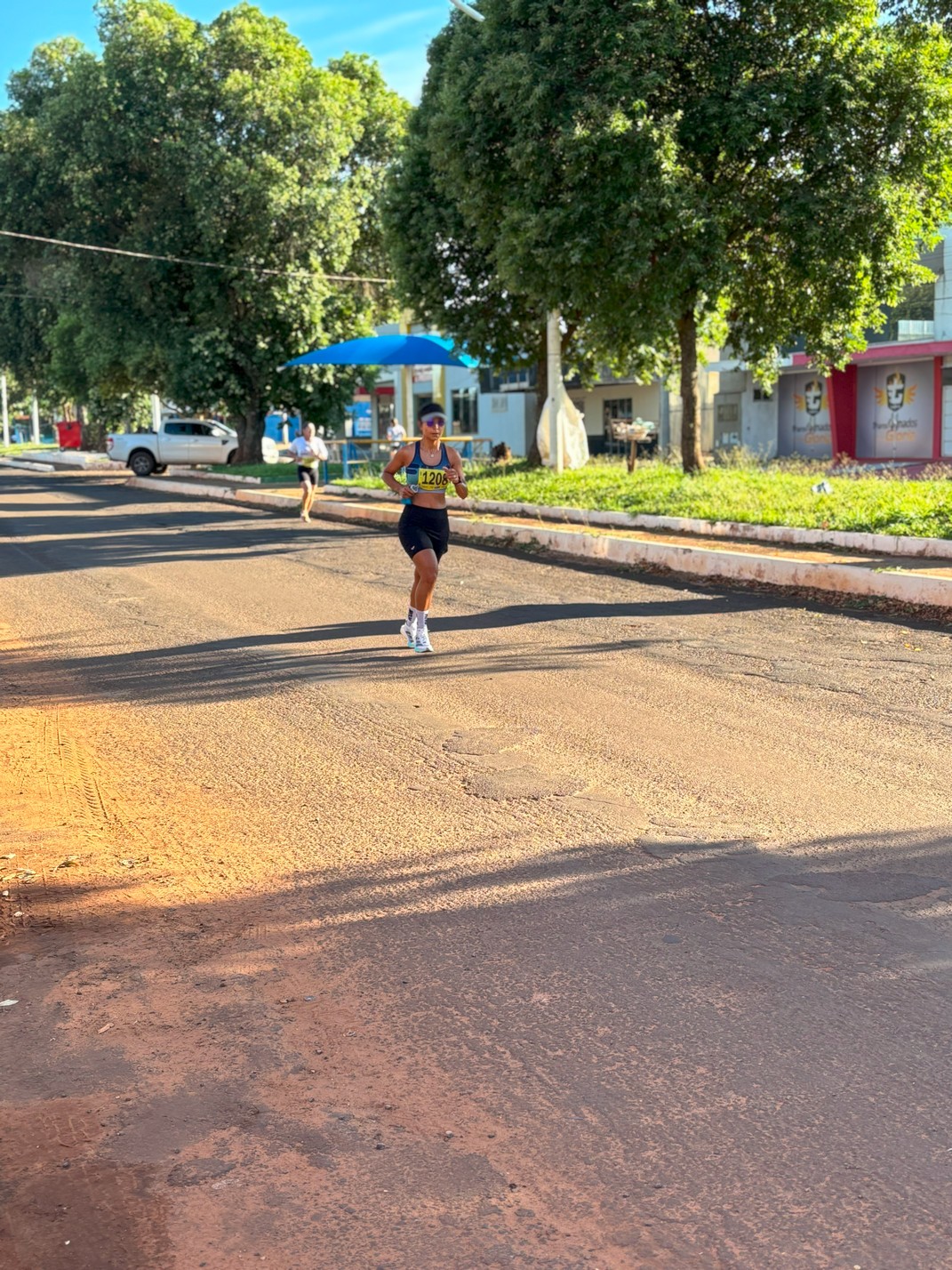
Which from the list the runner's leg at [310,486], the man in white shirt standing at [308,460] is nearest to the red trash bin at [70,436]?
the man in white shirt standing at [308,460]

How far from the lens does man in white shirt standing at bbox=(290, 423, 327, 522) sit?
21.8 m

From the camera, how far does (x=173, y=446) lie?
39.9m

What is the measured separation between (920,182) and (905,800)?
16892 mm

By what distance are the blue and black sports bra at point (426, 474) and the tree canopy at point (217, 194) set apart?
26.4 m

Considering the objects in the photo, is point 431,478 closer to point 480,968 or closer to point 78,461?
point 480,968

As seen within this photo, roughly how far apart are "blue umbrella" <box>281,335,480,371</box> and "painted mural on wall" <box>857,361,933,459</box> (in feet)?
47.0

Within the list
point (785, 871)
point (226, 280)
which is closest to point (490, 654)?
point (785, 871)

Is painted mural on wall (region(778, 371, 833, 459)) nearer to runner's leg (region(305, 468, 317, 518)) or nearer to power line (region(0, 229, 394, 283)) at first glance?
power line (region(0, 229, 394, 283))

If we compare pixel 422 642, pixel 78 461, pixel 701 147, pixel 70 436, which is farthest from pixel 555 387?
pixel 70 436

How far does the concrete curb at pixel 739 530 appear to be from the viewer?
13.5 meters

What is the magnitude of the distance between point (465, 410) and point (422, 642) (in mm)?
48374

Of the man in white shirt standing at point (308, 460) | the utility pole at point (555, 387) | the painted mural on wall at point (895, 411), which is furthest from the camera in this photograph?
the painted mural on wall at point (895, 411)

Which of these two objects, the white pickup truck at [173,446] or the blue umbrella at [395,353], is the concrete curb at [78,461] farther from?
the blue umbrella at [395,353]

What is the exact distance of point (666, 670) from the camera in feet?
29.3
